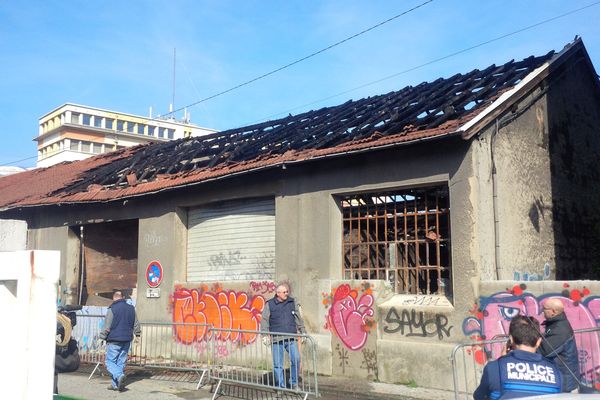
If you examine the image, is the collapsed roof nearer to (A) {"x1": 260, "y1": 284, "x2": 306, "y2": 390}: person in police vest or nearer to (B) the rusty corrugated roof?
(B) the rusty corrugated roof

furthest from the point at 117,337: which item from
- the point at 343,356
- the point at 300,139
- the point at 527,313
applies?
the point at 527,313

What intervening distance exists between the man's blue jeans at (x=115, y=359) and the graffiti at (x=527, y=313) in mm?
5411

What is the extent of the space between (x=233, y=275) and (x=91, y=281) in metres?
5.59

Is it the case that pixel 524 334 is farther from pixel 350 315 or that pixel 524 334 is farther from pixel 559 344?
pixel 350 315

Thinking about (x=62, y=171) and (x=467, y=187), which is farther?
(x=62, y=171)

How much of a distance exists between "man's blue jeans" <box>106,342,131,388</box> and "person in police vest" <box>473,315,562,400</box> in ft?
22.9

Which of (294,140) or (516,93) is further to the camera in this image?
(294,140)

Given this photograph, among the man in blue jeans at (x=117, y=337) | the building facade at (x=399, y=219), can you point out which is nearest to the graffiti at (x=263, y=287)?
the building facade at (x=399, y=219)

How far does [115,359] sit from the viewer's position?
31.5 feet

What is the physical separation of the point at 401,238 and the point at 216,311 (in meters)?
4.59

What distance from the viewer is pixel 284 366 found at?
28.1 feet

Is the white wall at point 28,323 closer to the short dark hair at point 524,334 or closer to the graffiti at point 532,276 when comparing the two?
the short dark hair at point 524,334

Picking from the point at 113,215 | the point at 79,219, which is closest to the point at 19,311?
the point at 113,215

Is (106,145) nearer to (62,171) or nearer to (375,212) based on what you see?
(62,171)
